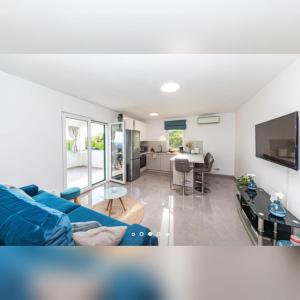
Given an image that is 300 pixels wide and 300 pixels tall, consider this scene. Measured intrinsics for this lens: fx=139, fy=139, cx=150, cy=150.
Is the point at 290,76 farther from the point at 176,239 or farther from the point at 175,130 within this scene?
the point at 175,130

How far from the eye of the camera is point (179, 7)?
2.58 feet

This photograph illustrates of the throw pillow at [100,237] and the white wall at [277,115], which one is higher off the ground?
the white wall at [277,115]

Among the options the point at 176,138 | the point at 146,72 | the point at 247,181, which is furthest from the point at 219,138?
the point at 146,72

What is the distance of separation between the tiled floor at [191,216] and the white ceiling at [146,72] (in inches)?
87.2

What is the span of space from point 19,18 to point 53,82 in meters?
1.91

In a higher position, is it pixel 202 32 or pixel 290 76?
pixel 290 76

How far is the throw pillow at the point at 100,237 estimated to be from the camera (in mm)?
921

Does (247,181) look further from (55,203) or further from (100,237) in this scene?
(55,203)

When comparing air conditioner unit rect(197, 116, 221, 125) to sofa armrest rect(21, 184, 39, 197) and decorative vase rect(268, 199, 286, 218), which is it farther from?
sofa armrest rect(21, 184, 39, 197)

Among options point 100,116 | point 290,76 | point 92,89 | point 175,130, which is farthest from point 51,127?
point 175,130

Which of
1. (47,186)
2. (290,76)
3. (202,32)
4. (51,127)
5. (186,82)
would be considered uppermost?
(186,82)

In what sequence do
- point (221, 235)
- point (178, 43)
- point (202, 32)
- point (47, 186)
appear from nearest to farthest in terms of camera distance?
1. point (202, 32)
2. point (178, 43)
3. point (221, 235)
4. point (47, 186)

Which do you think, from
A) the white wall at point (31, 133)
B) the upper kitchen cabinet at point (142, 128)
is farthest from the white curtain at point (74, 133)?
the upper kitchen cabinet at point (142, 128)

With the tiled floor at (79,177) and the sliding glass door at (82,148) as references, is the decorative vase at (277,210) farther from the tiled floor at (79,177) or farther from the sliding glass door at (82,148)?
the tiled floor at (79,177)
